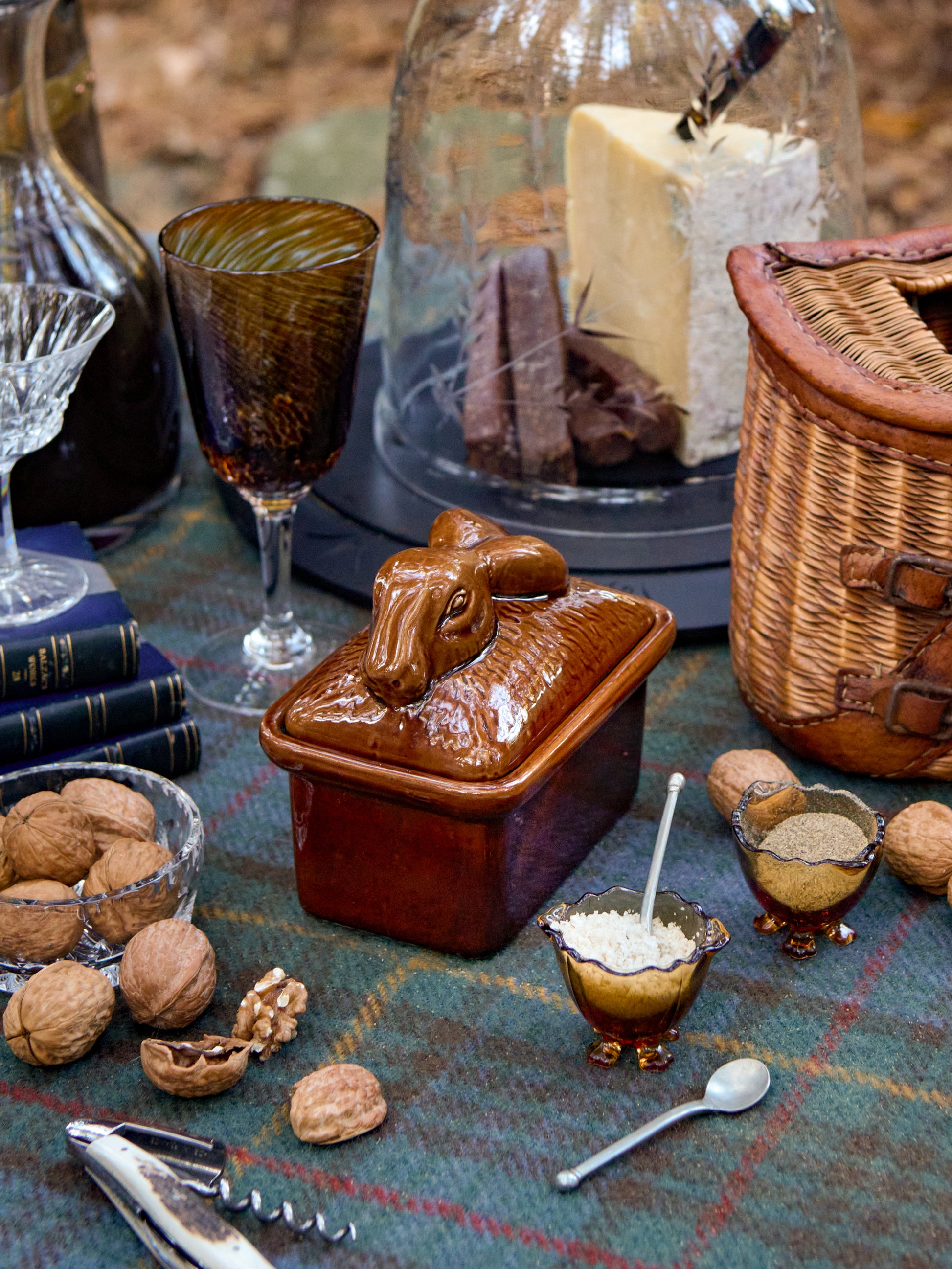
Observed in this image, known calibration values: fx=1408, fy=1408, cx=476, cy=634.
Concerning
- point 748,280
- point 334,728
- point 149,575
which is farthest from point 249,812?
point 748,280

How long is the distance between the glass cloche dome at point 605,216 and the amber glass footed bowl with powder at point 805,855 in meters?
0.32

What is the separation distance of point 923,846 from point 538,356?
1.42ft

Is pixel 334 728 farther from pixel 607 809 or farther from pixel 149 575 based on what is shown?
pixel 149 575

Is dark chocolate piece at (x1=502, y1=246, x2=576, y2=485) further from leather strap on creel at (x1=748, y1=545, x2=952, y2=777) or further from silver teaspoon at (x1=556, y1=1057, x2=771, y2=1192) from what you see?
silver teaspoon at (x1=556, y1=1057, x2=771, y2=1192)

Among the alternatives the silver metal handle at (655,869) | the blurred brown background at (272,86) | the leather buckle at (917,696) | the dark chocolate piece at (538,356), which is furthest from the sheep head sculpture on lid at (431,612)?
the blurred brown background at (272,86)

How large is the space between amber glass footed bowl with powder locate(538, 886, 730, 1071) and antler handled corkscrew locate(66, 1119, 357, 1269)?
0.41ft

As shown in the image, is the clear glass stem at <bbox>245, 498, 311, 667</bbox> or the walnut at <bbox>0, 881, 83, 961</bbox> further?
the clear glass stem at <bbox>245, 498, 311, 667</bbox>

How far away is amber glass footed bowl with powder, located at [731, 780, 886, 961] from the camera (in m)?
0.61

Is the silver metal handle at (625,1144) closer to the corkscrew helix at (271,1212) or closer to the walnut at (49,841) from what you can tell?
the corkscrew helix at (271,1212)

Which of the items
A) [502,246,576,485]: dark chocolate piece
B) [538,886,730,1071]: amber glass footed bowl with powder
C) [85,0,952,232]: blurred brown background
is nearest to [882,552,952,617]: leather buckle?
[538,886,730,1071]: amber glass footed bowl with powder

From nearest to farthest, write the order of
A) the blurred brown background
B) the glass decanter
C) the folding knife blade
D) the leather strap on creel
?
the folding knife blade, the leather strap on creel, the glass decanter, the blurred brown background

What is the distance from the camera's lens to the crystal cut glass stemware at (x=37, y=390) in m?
0.76

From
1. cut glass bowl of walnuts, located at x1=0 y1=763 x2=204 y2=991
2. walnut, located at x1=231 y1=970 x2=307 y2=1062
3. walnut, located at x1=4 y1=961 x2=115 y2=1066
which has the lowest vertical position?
walnut, located at x1=231 y1=970 x2=307 y2=1062

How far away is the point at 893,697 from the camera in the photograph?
0.72 metres
